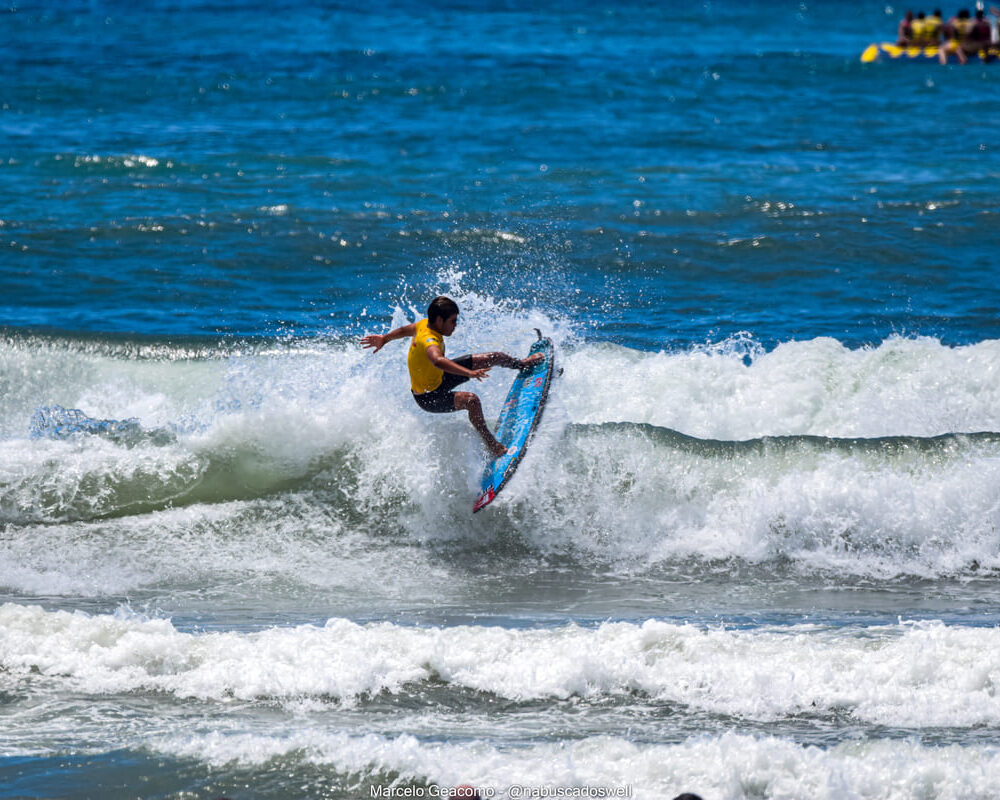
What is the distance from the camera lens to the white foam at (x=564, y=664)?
6.36m

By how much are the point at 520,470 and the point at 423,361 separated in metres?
1.30

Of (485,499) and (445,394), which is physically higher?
(445,394)

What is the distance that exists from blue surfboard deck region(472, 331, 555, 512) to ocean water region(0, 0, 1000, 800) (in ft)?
0.51

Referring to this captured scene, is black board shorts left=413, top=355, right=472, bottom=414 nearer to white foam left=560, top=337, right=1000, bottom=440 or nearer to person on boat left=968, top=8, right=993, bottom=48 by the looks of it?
white foam left=560, top=337, right=1000, bottom=440

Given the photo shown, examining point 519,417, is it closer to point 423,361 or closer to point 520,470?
point 520,470

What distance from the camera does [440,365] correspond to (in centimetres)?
852

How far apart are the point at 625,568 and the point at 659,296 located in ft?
19.9

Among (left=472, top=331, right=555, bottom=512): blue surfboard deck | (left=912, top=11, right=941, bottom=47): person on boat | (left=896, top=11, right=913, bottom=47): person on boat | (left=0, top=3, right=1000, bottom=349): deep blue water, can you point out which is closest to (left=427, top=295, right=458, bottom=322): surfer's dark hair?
(left=472, top=331, right=555, bottom=512): blue surfboard deck

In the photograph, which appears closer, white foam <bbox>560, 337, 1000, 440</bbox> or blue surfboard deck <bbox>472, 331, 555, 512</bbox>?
blue surfboard deck <bbox>472, 331, 555, 512</bbox>

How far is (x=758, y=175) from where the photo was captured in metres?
19.0

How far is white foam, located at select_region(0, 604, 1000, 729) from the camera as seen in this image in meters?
6.36

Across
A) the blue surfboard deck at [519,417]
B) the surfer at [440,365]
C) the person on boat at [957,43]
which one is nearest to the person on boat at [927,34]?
the person on boat at [957,43]

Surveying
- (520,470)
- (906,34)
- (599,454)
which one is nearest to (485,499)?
(520,470)

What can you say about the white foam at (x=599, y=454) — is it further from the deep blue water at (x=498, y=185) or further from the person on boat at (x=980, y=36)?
the person on boat at (x=980, y=36)
